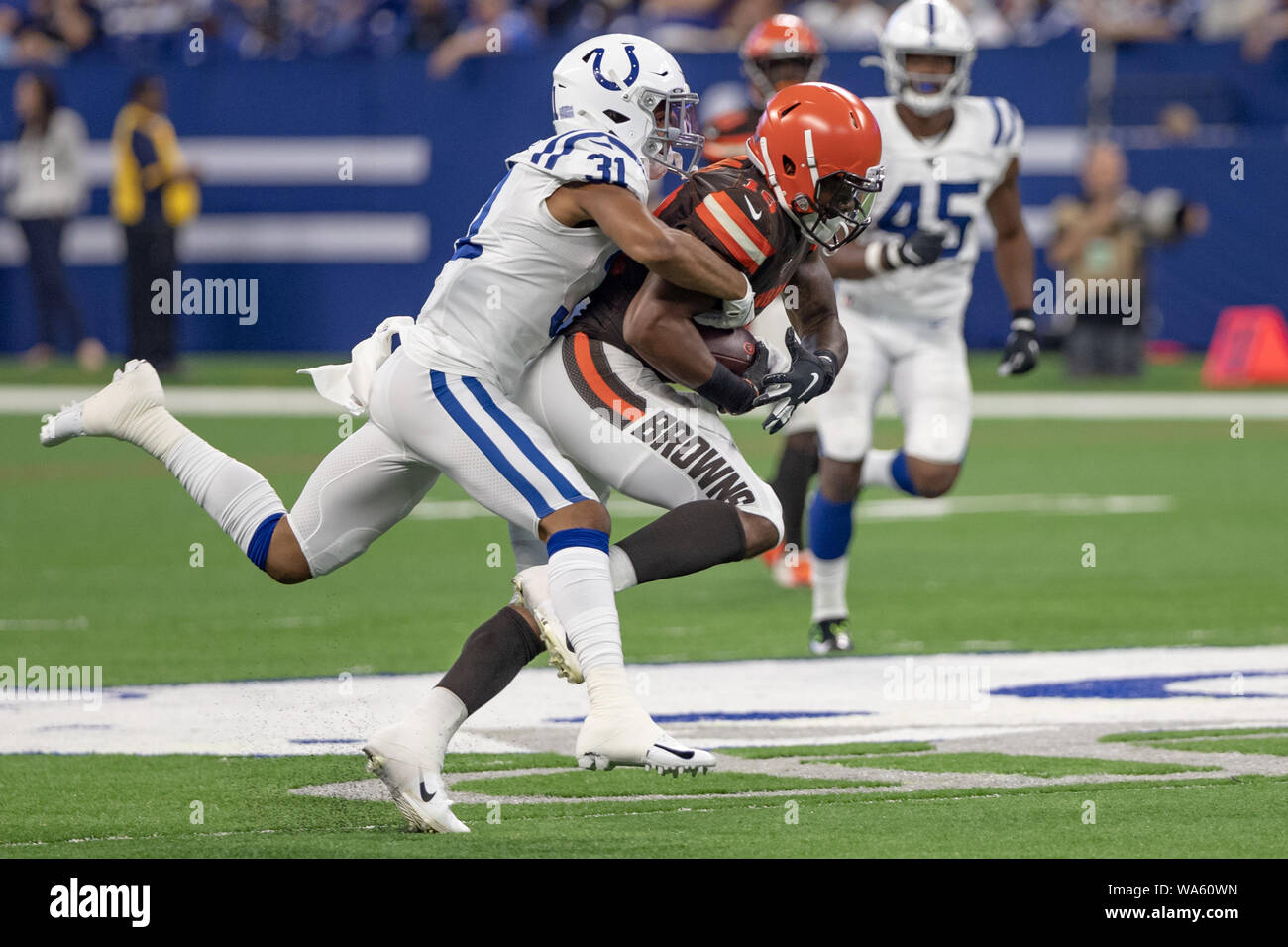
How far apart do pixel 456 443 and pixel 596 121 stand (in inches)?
35.0

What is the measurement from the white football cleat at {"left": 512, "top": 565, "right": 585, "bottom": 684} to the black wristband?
59 cm

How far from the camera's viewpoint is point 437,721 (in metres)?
5.31

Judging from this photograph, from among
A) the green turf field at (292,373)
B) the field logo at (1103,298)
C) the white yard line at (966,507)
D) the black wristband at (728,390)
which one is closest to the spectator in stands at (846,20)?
the field logo at (1103,298)

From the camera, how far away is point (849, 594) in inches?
384

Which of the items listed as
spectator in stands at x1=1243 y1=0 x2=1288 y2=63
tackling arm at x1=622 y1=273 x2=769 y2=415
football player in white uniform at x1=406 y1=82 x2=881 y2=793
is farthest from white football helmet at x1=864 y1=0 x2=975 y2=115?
spectator in stands at x1=1243 y1=0 x2=1288 y2=63

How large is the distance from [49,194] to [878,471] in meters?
14.1

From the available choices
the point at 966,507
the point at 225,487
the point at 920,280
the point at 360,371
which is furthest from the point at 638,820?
the point at 966,507

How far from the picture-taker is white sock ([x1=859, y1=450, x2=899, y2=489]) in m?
8.55

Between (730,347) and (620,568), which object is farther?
(730,347)

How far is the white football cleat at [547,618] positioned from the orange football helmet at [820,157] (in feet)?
3.56

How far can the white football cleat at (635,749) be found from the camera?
4.93m

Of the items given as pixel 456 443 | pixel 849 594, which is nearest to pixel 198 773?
pixel 456 443

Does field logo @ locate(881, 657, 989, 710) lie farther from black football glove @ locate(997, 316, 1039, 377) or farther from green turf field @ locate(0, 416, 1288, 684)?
black football glove @ locate(997, 316, 1039, 377)
